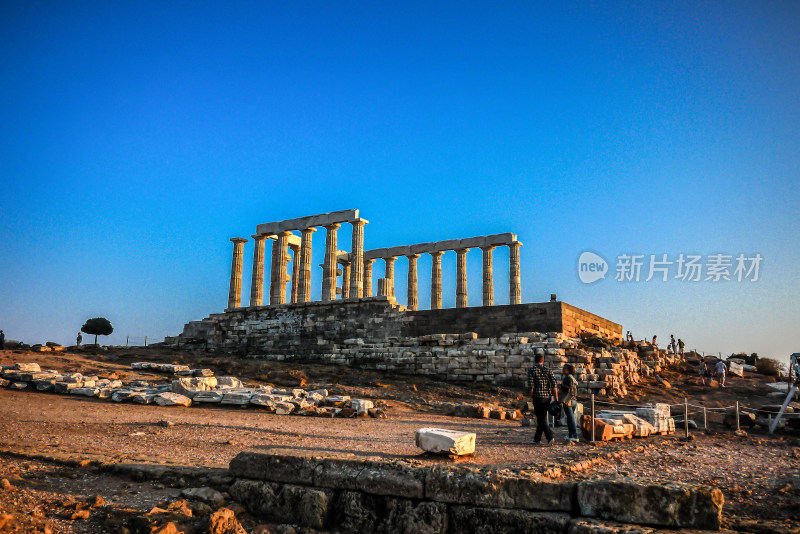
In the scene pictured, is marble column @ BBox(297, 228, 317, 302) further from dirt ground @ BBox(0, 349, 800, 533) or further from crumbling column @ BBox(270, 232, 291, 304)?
dirt ground @ BBox(0, 349, 800, 533)

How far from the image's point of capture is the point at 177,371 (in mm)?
19156

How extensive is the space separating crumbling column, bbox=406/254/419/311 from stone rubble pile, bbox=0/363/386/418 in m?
17.6

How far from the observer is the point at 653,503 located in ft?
15.6

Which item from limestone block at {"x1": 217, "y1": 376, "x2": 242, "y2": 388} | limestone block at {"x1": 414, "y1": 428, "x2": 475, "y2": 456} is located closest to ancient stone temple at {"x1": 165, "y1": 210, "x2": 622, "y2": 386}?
limestone block at {"x1": 217, "y1": 376, "x2": 242, "y2": 388}

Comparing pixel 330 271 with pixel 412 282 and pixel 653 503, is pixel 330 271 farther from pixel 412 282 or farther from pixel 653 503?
pixel 653 503

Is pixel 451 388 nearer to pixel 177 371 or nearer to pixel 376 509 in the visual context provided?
pixel 177 371

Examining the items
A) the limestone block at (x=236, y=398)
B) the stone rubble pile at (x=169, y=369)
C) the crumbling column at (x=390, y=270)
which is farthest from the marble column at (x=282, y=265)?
the limestone block at (x=236, y=398)

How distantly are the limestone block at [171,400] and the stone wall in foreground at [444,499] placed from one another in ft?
27.0

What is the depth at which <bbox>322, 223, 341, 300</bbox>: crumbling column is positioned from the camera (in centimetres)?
3050

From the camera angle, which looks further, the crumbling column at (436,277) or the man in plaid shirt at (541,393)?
the crumbling column at (436,277)

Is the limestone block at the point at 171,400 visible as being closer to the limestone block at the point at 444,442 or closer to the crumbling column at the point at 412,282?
the limestone block at the point at 444,442

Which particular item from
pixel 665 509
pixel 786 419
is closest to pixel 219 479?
pixel 665 509

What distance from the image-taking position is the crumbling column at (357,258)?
2880 centimetres

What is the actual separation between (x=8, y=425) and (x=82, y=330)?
1402 inches
